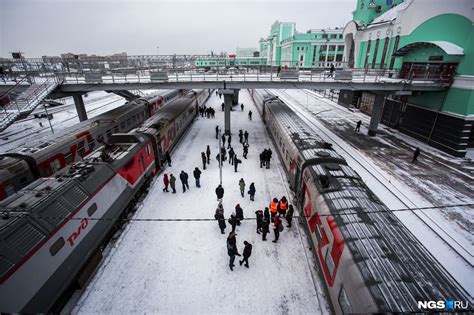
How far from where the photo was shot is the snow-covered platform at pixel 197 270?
309 inches

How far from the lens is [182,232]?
438 inches

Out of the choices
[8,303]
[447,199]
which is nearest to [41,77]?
[8,303]

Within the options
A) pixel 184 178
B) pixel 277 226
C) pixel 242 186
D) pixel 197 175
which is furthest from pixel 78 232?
pixel 242 186

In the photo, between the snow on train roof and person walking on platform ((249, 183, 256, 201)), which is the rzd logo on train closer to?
person walking on platform ((249, 183, 256, 201))

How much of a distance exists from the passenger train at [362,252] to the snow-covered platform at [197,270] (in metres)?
1.26

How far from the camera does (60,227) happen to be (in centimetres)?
707

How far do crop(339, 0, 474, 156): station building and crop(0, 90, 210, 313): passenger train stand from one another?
25.5 meters

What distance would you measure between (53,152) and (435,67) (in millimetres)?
31060

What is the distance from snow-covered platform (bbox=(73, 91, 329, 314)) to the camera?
7.84m

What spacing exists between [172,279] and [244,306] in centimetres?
290

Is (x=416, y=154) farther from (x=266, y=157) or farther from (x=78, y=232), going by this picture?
(x=78, y=232)

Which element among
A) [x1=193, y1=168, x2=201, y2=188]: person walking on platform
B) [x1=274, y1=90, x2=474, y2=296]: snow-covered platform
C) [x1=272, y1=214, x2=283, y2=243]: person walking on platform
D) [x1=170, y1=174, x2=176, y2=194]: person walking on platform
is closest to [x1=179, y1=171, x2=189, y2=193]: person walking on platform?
[x1=170, y1=174, x2=176, y2=194]: person walking on platform

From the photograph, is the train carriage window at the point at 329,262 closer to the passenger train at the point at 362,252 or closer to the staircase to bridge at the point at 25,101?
the passenger train at the point at 362,252

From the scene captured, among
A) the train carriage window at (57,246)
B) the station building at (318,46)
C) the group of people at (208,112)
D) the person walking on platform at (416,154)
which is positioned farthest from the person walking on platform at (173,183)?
the station building at (318,46)
